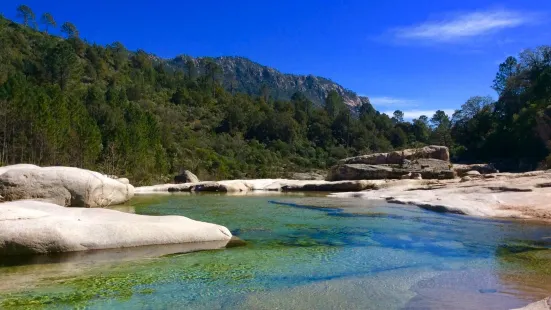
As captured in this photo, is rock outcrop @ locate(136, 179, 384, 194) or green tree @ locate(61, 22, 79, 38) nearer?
rock outcrop @ locate(136, 179, 384, 194)

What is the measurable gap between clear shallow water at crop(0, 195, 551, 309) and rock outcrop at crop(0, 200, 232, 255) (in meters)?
1.03

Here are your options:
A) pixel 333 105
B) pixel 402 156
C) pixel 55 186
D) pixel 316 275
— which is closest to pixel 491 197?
pixel 316 275

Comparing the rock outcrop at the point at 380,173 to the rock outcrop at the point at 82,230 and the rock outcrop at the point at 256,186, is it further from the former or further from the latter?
the rock outcrop at the point at 82,230

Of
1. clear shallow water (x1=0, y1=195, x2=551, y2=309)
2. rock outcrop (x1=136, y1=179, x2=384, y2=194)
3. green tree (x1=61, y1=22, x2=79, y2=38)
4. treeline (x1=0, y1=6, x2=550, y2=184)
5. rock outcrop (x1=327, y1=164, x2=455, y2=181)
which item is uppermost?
green tree (x1=61, y1=22, x2=79, y2=38)

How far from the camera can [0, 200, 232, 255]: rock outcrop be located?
37.5 ft

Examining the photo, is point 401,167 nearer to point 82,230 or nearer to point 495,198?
point 495,198

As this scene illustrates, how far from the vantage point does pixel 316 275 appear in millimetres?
10406

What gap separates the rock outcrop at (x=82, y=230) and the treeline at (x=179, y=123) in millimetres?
34090

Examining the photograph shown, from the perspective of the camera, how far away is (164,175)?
59438mm

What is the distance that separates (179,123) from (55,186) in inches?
3003

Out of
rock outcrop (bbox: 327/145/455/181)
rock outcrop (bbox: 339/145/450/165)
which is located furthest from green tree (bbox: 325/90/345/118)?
rock outcrop (bbox: 327/145/455/181)

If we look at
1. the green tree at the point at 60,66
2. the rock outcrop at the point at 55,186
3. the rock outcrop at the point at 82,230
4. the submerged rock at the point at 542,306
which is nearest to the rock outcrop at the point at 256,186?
the rock outcrop at the point at 55,186

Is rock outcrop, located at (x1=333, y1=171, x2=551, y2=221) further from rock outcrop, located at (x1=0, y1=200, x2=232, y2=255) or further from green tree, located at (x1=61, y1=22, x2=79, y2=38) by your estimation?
green tree, located at (x1=61, y1=22, x2=79, y2=38)

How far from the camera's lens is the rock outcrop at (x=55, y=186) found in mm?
18250
